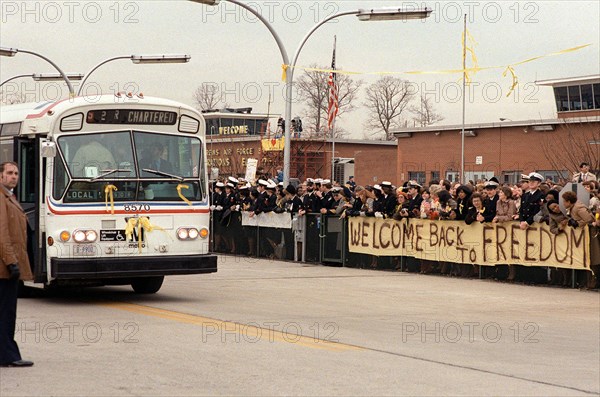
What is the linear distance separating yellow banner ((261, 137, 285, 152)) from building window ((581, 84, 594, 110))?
2058 centimetres

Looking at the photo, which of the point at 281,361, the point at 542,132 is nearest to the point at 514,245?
the point at 281,361

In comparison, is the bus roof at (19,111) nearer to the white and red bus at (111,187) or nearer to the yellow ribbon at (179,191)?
the white and red bus at (111,187)

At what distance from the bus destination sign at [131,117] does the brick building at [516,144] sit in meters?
41.3

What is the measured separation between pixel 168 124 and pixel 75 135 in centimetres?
157

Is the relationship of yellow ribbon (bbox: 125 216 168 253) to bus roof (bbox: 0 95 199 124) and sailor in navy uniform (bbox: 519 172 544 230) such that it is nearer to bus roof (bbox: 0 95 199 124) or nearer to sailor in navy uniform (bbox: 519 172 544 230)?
bus roof (bbox: 0 95 199 124)

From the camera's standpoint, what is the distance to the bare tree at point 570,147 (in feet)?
182

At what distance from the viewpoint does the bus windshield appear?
15.3 m

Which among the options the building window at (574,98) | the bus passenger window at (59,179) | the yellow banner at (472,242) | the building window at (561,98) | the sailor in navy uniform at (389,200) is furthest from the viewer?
the building window at (561,98)

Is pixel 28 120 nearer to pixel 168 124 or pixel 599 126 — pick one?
pixel 168 124

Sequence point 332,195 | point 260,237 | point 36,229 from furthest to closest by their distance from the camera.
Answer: point 260,237 → point 332,195 → point 36,229

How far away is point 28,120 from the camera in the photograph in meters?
15.9

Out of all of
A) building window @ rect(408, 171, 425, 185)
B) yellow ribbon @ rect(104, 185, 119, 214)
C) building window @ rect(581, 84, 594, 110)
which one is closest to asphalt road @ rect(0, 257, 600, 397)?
yellow ribbon @ rect(104, 185, 119, 214)

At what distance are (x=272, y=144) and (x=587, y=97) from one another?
21577 millimetres

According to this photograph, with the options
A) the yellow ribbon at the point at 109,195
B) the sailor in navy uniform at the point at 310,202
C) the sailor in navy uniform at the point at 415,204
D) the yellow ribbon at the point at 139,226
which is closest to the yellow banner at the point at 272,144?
the sailor in navy uniform at the point at 310,202
